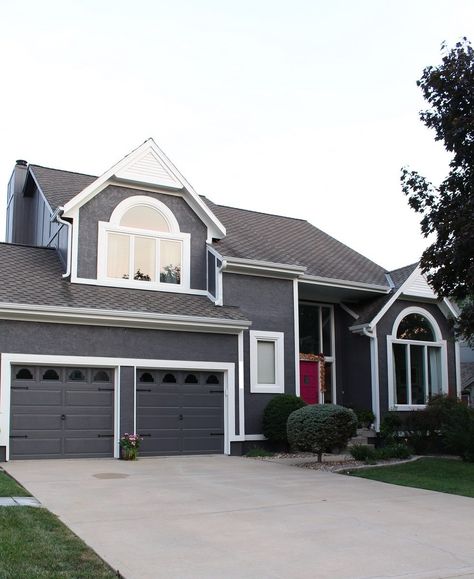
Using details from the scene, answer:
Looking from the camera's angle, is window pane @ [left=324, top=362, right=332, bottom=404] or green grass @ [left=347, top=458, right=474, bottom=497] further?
window pane @ [left=324, top=362, right=332, bottom=404]

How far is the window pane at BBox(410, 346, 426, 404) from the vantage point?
21672mm

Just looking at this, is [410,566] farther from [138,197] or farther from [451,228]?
[138,197]

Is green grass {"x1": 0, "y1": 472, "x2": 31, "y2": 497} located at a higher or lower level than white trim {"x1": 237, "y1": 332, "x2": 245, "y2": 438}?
lower

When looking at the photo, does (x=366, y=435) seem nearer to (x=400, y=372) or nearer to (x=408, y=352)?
(x=400, y=372)

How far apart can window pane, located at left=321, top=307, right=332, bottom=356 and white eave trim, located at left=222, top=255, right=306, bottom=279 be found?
3.04m

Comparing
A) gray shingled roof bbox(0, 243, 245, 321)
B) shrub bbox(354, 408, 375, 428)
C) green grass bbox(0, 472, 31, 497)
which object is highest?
gray shingled roof bbox(0, 243, 245, 321)

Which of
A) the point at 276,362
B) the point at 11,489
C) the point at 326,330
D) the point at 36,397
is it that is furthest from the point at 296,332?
the point at 11,489

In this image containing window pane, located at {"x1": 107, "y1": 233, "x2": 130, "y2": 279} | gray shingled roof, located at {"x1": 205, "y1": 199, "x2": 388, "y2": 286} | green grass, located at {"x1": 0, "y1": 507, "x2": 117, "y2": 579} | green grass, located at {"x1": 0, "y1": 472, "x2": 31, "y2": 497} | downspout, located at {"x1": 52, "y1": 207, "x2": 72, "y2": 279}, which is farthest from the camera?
gray shingled roof, located at {"x1": 205, "y1": 199, "x2": 388, "y2": 286}

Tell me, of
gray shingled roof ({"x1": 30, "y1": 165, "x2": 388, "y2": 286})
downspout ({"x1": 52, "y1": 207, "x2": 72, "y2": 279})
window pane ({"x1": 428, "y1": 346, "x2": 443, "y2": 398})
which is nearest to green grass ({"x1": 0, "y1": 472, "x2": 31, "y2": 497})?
downspout ({"x1": 52, "y1": 207, "x2": 72, "y2": 279})

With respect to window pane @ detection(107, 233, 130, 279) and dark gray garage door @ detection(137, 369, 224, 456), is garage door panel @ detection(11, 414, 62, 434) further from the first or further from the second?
window pane @ detection(107, 233, 130, 279)

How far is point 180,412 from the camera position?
1702 cm

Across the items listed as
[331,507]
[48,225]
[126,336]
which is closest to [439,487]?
[331,507]

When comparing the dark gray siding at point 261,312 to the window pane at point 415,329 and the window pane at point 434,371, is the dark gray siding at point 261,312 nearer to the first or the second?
the window pane at point 415,329

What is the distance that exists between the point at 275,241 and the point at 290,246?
1.86 feet
